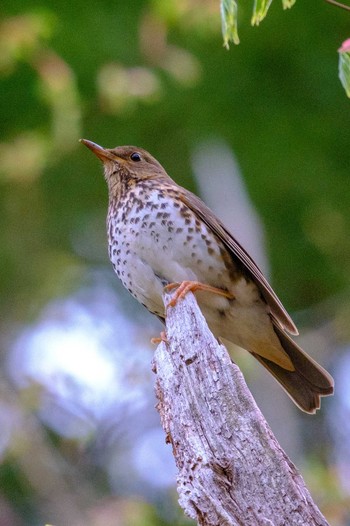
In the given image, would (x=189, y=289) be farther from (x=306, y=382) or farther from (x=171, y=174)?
(x=171, y=174)

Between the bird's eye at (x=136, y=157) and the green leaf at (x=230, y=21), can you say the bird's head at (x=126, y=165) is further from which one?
the green leaf at (x=230, y=21)

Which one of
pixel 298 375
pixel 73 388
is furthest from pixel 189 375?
pixel 73 388

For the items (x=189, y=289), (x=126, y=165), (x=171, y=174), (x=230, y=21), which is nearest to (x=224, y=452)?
(x=189, y=289)

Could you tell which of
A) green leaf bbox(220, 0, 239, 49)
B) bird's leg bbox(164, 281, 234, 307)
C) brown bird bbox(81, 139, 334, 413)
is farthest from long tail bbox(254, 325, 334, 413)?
green leaf bbox(220, 0, 239, 49)

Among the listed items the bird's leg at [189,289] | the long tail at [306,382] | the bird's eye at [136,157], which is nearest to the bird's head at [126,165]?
the bird's eye at [136,157]

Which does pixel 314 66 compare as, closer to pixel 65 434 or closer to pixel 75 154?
pixel 75 154

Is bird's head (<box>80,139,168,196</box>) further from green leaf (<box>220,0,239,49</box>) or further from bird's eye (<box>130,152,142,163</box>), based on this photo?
green leaf (<box>220,0,239,49</box>)
